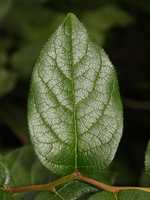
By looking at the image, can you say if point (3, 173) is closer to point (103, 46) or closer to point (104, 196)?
point (104, 196)

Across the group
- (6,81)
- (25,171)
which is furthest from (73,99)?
(6,81)

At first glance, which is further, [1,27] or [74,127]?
[1,27]

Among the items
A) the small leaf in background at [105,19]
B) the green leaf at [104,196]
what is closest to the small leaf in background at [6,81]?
the small leaf in background at [105,19]

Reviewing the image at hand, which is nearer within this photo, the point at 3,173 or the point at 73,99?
the point at 73,99

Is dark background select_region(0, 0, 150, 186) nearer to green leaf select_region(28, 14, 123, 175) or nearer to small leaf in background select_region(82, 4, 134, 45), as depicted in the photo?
small leaf in background select_region(82, 4, 134, 45)

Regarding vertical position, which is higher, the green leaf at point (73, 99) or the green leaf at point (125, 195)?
the green leaf at point (73, 99)

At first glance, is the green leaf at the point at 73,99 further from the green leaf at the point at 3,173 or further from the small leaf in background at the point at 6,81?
the small leaf in background at the point at 6,81

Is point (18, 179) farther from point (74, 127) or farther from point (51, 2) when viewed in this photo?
point (51, 2)

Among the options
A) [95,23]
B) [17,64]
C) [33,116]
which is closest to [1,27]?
[17,64]
